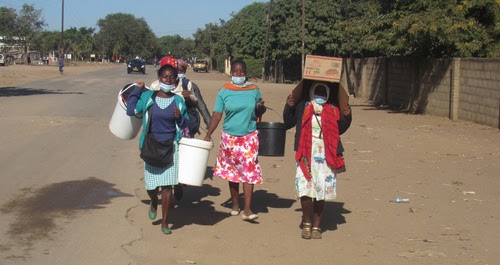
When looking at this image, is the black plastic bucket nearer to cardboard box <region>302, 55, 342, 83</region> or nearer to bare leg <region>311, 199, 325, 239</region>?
bare leg <region>311, 199, 325, 239</region>

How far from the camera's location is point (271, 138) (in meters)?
6.92

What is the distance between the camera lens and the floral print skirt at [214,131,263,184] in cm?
685

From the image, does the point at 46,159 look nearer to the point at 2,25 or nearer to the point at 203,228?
the point at 203,228

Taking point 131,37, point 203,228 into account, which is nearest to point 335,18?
point 203,228

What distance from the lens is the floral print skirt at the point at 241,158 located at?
685 centimetres

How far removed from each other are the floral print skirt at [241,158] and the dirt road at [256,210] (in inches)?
19.7

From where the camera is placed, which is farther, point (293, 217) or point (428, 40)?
point (428, 40)

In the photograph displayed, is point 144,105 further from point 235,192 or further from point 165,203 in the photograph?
point 235,192

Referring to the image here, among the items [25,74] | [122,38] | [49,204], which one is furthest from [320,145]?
[122,38]

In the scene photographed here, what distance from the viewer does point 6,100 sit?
23.1m

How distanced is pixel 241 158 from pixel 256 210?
94 centimetres

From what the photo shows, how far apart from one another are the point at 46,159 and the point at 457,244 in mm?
6810

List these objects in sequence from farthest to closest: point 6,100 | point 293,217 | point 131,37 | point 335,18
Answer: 1. point 131,37
2. point 335,18
3. point 6,100
4. point 293,217

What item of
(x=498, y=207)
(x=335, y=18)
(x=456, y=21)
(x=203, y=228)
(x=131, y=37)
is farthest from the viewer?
(x=131, y=37)
